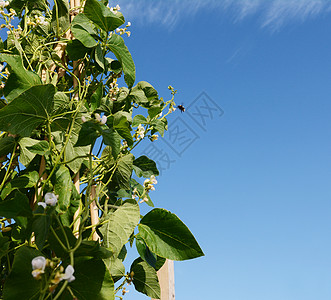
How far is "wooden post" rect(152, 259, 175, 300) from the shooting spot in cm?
186

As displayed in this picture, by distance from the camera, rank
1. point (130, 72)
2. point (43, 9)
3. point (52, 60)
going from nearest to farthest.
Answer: point (130, 72) < point (52, 60) < point (43, 9)

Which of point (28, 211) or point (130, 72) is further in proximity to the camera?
point (130, 72)

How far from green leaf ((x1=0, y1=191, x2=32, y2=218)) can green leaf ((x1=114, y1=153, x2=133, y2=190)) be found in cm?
41

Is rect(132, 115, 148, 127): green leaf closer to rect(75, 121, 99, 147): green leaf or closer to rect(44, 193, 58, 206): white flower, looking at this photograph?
rect(75, 121, 99, 147): green leaf

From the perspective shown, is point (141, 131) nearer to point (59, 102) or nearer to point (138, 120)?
point (138, 120)

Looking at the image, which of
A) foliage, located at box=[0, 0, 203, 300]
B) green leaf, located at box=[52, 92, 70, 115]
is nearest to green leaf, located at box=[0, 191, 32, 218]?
foliage, located at box=[0, 0, 203, 300]

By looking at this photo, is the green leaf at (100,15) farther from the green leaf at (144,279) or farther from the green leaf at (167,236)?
the green leaf at (144,279)

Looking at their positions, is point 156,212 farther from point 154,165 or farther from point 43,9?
point 43,9

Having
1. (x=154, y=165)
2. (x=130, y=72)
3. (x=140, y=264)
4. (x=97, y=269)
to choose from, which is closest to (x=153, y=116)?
(x=154, y=165)

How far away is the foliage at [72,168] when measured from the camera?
834 mm

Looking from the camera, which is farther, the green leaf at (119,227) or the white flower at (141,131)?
the white flower at (141,131)

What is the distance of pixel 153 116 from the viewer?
1445mm

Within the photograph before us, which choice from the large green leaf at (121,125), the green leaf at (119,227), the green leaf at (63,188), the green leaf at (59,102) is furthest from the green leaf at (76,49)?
the green leaf at (119,227)

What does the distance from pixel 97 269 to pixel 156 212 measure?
0.25m
